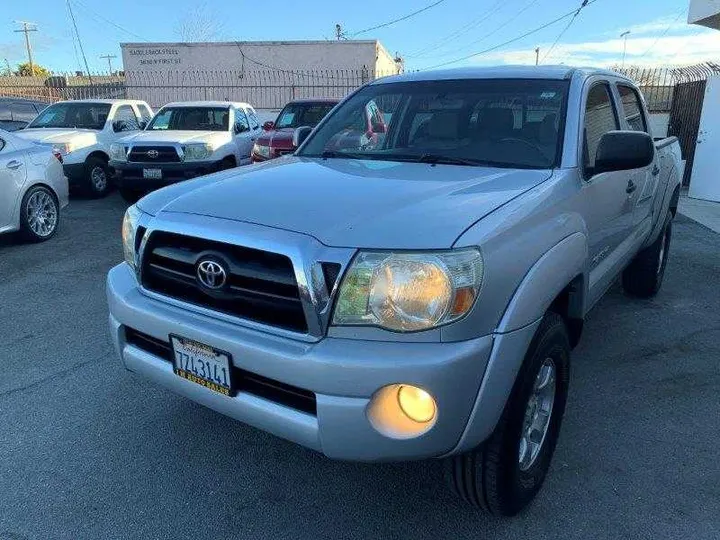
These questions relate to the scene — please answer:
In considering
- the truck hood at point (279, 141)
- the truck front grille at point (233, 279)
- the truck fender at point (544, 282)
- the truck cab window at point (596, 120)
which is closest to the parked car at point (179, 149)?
the truck hood at point (279, 141)

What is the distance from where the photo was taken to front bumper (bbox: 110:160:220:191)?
30.1 ft

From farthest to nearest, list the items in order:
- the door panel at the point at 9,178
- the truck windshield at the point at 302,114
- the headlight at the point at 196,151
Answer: the truck windshield at the point at 302,114
the headlight at the point at 196,151
the door panel at the point at 9,178

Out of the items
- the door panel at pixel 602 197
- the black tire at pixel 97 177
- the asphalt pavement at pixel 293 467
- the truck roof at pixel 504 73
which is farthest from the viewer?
the black tire at pixel 97 177

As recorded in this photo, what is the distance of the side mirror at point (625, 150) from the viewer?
2.83m

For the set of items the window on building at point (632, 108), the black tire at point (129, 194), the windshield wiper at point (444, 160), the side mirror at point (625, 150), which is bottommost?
the black tire at point (129, 194)

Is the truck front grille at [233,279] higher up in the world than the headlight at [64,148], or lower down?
higher up

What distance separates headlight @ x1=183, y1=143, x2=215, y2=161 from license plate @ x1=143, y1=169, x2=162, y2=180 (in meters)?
0.44

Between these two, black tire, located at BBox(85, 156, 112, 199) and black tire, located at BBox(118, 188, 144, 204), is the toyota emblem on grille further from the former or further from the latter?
black tire, located at BBox(85, 156, 112, 199)

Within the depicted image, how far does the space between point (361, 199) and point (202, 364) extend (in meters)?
0.91

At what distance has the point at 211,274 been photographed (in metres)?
2.30

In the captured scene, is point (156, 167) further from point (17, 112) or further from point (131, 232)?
point (131, 232)

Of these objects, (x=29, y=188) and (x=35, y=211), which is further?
(x=35, y=211)

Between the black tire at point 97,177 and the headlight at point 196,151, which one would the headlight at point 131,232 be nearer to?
the headlight at point 196,151

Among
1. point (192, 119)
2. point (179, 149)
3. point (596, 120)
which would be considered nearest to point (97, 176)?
point (192, 119)
